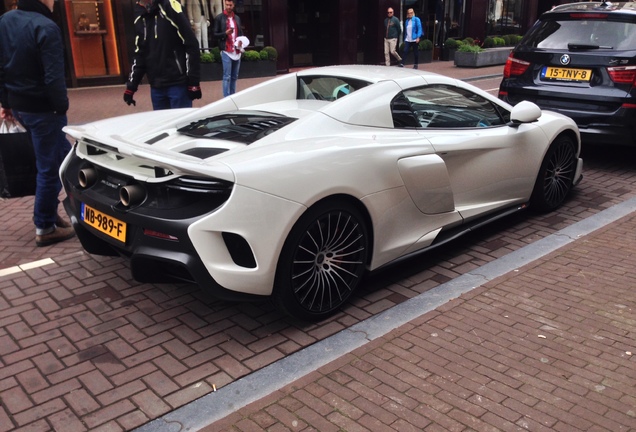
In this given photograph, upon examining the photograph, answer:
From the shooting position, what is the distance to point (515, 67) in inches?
283

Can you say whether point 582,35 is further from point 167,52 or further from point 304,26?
point 304,26

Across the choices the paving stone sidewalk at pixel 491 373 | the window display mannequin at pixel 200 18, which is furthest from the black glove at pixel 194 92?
the window display mannequin at pixel 200 18

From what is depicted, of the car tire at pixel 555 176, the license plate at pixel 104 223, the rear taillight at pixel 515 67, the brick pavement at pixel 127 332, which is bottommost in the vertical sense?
the brick pavement at pixel 127 332

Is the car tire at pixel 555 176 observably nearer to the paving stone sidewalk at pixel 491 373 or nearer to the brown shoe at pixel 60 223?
the paving stone sidewalk at pixel 491 373

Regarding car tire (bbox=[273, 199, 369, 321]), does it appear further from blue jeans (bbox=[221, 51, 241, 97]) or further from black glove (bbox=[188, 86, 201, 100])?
blue jeans (bbox=[221, 51, 241, 97])

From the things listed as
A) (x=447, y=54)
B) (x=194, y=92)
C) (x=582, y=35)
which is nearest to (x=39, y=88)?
(x=194, y=92)

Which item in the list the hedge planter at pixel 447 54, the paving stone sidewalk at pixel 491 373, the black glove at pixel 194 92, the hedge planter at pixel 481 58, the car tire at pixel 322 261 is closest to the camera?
the paving stone sidewalk at pixel 491 373

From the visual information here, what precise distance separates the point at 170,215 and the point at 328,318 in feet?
3.93

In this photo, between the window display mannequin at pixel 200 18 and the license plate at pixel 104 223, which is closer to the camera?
the license plate at pixel 104 223

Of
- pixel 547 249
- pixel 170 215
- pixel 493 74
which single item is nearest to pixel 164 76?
Result: pixel 170 215

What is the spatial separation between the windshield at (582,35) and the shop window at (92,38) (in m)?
11.3

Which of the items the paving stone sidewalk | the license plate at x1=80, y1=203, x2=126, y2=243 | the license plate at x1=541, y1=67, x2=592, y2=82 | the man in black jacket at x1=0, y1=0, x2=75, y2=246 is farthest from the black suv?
the license plate at x1=80, y1=203, x2=126, y2=243

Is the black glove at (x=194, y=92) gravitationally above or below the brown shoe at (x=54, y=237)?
above

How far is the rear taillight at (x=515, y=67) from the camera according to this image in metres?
7.09
